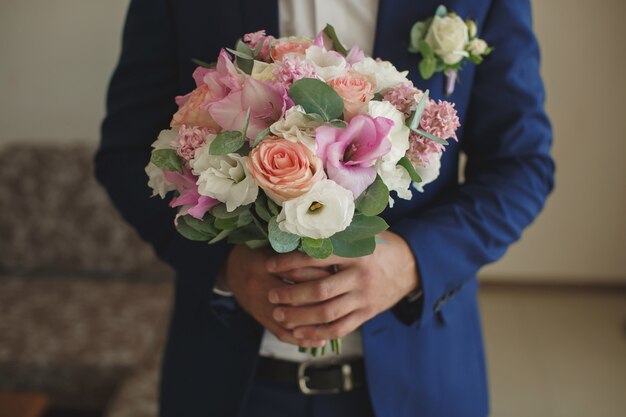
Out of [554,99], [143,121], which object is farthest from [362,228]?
[554,99]

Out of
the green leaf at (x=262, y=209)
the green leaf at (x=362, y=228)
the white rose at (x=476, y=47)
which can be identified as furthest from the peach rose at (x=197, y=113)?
the white rose at (x=476, y=47)

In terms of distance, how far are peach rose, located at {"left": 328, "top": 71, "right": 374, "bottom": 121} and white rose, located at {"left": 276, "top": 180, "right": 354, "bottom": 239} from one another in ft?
0.32

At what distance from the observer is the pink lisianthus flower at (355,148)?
26.4 inches

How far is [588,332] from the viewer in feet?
9.83

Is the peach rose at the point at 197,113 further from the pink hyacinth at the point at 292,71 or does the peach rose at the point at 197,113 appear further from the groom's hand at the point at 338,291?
the groom's hand at the point at 338,291

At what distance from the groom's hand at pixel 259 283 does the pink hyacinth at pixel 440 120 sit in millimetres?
301

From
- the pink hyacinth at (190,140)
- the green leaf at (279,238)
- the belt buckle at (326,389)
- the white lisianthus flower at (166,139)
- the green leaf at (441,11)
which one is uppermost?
the green leaf at (441,11)

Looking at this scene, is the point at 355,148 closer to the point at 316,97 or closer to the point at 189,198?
the point at 316,97

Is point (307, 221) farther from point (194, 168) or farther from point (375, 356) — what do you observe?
point (375, 356)

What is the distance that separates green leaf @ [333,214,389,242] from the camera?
744 mm

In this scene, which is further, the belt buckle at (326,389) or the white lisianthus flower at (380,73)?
the belt buckle at (326,389)

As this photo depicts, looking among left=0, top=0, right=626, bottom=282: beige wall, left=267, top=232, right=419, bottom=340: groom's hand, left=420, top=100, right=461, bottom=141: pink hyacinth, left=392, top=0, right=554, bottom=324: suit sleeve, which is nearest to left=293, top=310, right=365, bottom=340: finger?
left=267, top=232, right=419, bottom=340: groom's hand

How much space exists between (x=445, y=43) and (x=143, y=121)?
550 millimetres

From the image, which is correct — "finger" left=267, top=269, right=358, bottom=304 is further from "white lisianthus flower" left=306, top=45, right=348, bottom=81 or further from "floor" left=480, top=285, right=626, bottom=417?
"floor" left=480, top=285, right=626, bottom=417
